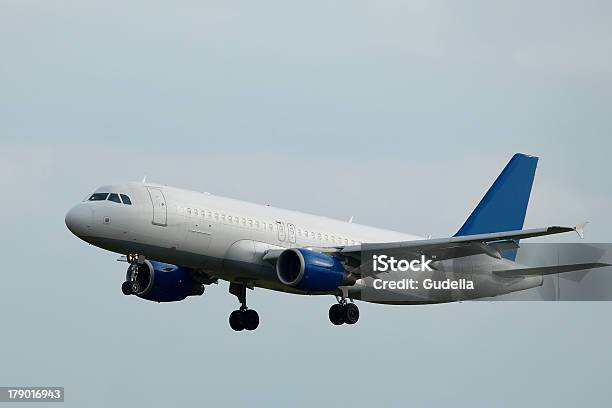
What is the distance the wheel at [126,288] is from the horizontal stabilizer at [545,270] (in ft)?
57.0

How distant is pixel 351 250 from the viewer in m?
61.3

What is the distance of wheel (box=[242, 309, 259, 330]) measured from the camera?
66.2 meters

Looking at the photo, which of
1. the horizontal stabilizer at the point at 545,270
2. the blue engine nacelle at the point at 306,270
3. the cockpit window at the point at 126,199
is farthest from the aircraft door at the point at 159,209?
the horizontal stabilizer at the point at 545,270

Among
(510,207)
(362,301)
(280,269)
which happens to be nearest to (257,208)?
(280,269)

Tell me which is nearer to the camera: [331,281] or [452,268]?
[331,281]

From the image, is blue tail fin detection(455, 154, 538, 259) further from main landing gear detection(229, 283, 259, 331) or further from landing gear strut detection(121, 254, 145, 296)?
landing gear strut detection(121, 254, 145, 296)

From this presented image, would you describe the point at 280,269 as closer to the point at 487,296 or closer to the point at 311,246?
the point at 311,246

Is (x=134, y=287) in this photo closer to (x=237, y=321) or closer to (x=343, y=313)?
(x=237, y=321)

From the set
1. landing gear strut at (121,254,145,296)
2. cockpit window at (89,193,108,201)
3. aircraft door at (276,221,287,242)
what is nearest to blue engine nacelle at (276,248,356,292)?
aircraft door at (276,221,287,242)

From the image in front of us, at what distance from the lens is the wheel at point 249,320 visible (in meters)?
66.2

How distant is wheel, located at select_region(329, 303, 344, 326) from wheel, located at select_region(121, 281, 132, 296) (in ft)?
29.1

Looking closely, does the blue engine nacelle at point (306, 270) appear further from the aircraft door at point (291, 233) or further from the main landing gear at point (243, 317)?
the main landing gear at point (243, 317)

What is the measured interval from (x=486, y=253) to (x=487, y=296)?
2.51m

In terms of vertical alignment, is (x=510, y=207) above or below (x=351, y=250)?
above
